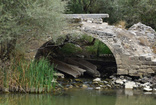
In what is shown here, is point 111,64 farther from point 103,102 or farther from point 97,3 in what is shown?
point 103,102

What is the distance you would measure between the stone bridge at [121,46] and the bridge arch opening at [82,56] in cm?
45

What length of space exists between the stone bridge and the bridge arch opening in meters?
0.45

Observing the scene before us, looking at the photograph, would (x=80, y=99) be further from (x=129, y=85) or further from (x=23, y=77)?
(x=129, y=85)

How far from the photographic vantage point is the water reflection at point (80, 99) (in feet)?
29.9

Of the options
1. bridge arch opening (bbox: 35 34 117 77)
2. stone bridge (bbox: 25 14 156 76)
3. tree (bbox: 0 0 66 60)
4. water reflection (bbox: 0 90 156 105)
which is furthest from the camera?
bridge arch opening (bbox: 35 34 117 77)

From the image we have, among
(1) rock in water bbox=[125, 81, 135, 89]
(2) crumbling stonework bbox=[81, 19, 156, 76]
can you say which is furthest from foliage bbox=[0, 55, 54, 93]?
(2) crumbling stonework bbox=[81, 19, 156, 76]

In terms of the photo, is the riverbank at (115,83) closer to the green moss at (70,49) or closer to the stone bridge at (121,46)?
the stone bridge at (121,46)

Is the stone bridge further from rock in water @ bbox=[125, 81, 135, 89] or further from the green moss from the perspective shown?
the green moss

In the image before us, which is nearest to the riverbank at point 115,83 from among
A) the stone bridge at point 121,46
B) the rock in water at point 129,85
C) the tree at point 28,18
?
the rock in water at point 129,85

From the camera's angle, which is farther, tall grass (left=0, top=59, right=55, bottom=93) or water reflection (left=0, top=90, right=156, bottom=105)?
tall grass (left=0, top=59, right=55, bottom=93)

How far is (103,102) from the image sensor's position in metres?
9.38

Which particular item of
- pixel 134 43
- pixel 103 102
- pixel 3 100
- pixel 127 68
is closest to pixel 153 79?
pixel 127 68

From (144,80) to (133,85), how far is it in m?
0.66

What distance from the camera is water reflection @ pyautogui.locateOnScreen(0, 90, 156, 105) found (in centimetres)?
911
